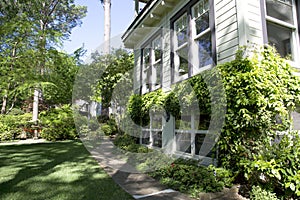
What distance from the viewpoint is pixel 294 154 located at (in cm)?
267

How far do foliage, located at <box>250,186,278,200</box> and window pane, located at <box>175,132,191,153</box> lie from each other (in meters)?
2.08

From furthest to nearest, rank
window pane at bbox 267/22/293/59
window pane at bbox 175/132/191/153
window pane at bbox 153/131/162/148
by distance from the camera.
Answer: window pane at bbox 153/131/162/148 < window pane at bbox 175/132/191/153 < window pane at bbox 267/22/293/59

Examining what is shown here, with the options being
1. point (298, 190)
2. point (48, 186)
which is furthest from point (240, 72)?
point (48, 186)

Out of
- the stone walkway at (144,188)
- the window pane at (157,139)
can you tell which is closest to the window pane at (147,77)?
the window pane at (157,139)

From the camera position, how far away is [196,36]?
4758 mm

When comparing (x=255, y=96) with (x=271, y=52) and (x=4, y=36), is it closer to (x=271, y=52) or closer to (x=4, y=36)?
(x=271, y=52)

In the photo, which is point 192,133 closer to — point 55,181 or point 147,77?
point 55,181

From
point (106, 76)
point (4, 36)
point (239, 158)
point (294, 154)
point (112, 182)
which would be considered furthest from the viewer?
point (106, 76)

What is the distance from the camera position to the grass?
2959 millimetres

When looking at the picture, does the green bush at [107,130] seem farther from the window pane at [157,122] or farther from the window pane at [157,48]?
the window pane at [157,48]

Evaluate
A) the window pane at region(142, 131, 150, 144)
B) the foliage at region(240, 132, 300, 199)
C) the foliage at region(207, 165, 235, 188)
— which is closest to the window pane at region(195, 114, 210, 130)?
the foliage at region(207, 165, 235, 188)

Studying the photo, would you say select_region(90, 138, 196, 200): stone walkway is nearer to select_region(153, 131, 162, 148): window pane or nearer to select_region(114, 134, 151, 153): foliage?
select_region(114, 134, 151, 153): foliage

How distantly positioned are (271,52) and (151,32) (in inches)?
180

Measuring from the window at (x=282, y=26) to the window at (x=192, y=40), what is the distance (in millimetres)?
1135
